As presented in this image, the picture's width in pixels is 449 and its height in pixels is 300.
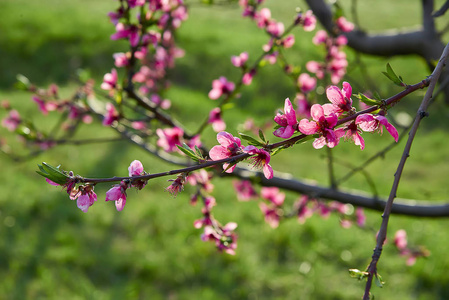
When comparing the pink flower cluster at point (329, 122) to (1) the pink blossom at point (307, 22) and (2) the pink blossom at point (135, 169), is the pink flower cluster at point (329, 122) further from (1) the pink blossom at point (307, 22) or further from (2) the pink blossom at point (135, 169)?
(1) the pink blossom at point (307, 22)

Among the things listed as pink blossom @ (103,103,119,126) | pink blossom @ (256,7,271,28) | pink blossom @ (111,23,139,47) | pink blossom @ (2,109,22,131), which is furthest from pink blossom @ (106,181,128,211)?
pink blossom @ (2,109,22,131)

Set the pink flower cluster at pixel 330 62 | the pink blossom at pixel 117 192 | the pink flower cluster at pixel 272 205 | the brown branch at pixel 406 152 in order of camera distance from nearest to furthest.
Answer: the brown branch at pixel 406 152 → the pink blossom at pixel 117 192 → the pink flower cluster at pixel 330 62 → the pink flower cluster at pixel 272 205

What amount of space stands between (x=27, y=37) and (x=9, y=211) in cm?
529

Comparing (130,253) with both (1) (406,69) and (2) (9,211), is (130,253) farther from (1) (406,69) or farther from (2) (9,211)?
(1) (406,69)

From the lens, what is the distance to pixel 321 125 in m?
0.91

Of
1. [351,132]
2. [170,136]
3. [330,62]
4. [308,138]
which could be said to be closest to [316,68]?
[330,62]

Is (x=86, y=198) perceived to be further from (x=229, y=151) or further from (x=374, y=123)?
(x=374, y=123)

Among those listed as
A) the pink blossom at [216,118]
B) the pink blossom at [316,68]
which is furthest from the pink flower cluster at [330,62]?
the pink blossom at [216,118]

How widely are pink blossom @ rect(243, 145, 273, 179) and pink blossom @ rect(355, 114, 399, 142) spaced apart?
0.62ft

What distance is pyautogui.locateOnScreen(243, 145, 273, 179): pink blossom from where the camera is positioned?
88 centimetres

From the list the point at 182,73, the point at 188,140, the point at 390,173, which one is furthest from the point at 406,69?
the point at 188,140

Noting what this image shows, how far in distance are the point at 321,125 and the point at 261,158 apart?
0.14 metres

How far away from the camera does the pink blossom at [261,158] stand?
2.89 ft

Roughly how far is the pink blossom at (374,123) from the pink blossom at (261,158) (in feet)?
0.62
